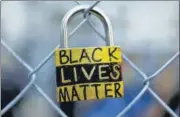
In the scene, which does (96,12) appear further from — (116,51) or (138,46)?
(138,46)

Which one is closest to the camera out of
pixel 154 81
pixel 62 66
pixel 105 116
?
pixel 62 66

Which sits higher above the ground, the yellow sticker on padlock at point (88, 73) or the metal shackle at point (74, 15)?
the metal shackle at point (74, 15)

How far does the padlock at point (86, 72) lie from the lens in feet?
2.53

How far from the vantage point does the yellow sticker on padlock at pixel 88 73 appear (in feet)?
2.52

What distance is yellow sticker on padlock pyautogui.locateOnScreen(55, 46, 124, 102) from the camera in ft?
2.52

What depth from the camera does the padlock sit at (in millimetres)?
770

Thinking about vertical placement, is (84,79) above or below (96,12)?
below

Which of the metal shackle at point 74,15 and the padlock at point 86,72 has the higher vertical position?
the metal shackle at point 74,15

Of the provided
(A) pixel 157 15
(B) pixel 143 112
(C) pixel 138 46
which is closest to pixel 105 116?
(B) pixel 143 112

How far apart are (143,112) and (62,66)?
17.1 inches

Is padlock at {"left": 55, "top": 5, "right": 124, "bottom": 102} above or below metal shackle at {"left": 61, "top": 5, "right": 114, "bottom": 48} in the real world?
below

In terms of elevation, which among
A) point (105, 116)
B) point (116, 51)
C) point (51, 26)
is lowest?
point (105, 116)

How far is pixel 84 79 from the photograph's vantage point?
787 mm

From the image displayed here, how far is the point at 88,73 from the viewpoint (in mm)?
785
